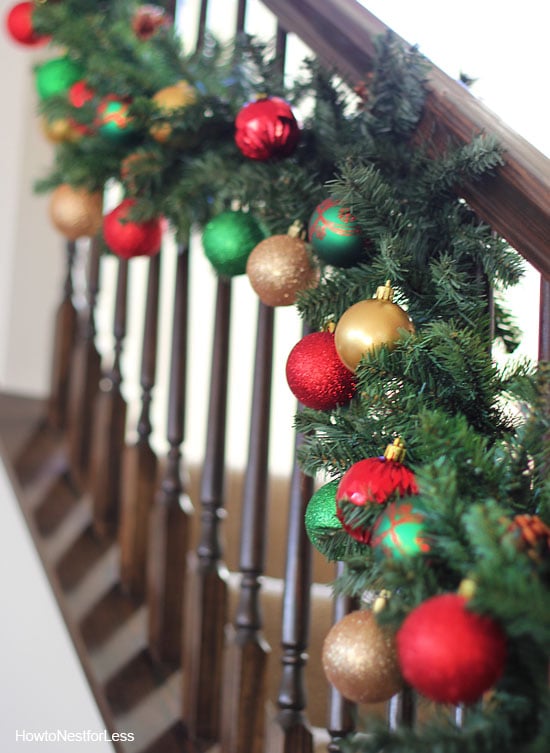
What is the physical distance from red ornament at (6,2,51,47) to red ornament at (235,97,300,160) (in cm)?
55

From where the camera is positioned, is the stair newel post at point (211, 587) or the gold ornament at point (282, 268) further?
the stair newel post at point (211, 587)

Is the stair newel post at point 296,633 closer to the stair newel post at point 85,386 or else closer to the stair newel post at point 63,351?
the stair newel post at point 85,386

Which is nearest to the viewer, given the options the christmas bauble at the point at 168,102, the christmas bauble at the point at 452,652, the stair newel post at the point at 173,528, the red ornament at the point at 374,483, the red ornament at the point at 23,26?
the christmas bauble at the point at 452,652

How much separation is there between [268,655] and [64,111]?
2.42 ft

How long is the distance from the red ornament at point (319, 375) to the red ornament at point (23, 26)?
2.55ft

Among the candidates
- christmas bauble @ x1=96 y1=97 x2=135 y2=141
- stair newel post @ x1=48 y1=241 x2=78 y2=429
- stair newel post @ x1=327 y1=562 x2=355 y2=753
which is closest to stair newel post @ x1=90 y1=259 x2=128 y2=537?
stair newel post @ x1=48 y1=241 x2=78 y2=429

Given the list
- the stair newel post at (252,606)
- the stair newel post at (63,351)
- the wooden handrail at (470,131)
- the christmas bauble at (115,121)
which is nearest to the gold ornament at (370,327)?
the wooden handrail at (470,131)

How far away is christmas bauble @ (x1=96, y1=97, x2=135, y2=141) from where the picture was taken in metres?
1.02

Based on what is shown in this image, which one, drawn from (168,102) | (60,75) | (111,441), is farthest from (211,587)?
(60,75)

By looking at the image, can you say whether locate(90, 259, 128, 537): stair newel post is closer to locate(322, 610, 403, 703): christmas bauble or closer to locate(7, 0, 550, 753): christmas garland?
locate(7, 0, 550, 753): christmas garland

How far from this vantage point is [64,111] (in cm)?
114

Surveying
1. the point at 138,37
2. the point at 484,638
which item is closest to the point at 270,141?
the point at 138,37

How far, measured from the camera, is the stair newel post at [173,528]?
3.68ft

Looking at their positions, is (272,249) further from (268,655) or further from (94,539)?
(94,539)
